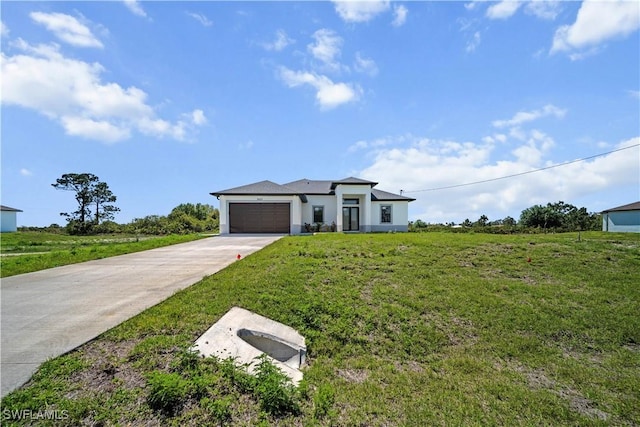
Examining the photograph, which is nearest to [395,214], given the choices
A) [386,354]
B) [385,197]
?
[385,197]

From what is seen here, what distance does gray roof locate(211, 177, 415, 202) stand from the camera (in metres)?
20.7

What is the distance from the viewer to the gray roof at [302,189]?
20.7 meters

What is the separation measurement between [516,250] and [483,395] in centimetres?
747

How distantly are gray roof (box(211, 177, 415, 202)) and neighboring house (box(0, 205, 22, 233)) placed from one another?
78.1ft

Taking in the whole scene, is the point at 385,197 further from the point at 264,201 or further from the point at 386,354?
the point at 386,354

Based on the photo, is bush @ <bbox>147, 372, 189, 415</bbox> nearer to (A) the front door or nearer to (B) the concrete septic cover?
(B) the concrete septic cover

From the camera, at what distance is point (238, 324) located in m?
4.53

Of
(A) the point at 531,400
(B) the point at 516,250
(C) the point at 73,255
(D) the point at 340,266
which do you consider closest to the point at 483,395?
(A) the point at 531,400

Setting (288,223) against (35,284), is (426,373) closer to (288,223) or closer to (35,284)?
(35,284)

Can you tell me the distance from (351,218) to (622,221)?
23562 millimetres

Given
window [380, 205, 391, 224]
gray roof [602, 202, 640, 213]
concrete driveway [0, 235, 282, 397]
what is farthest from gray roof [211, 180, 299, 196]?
gray roof [602, 202, 640, 213]

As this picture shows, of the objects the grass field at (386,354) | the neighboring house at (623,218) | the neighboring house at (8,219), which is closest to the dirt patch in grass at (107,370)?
the grass field at (386,354)

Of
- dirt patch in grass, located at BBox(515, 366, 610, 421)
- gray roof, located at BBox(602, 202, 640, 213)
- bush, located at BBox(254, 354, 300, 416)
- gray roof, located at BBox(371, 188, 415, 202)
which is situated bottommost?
dirt patch in grass, located at BBox(515, 366, 610, 421)

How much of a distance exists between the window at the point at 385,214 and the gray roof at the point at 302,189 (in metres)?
0.66
